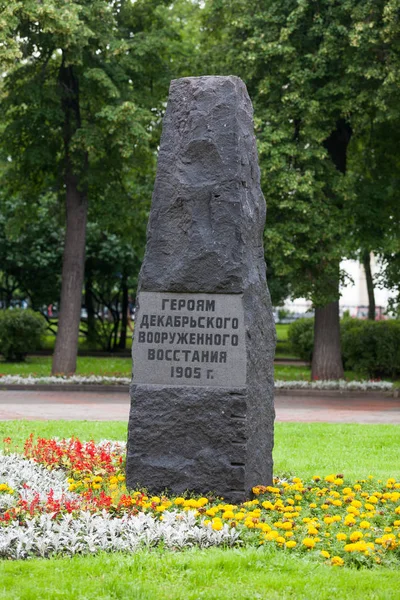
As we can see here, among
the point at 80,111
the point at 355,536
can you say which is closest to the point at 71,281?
the point at 80,111

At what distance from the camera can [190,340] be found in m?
7.86

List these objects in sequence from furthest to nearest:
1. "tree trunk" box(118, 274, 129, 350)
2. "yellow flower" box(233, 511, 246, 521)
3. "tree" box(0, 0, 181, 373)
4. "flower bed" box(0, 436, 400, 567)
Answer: "tree trunk" box(118, 274, 129, 350) < "tree" box(0, 0, 181, 373) < "yellow flower" box(233, 511, 246, 521) < "flower bed" box(0, 436, 400, 567)

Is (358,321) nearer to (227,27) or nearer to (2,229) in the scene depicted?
(227,27)

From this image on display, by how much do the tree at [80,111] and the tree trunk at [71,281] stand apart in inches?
0.9

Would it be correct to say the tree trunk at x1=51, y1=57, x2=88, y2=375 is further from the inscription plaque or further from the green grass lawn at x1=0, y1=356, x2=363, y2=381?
the inscription plaque

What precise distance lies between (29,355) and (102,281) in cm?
429

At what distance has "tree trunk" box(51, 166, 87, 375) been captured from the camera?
71.0ft

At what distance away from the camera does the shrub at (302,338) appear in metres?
27.4

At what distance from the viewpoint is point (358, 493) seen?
7941 mm

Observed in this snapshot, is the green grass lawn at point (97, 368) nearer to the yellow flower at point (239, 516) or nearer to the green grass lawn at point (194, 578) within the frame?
the yellow flower at point (239, 516)

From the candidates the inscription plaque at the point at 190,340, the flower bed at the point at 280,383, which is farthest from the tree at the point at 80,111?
the inscription plaque at the point at 190,340

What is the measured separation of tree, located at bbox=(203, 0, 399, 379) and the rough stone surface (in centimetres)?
1069

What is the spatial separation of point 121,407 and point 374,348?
381 inches

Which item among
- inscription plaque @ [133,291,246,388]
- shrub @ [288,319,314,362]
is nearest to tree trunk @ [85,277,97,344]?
shrub @ [288,319,314,362]
